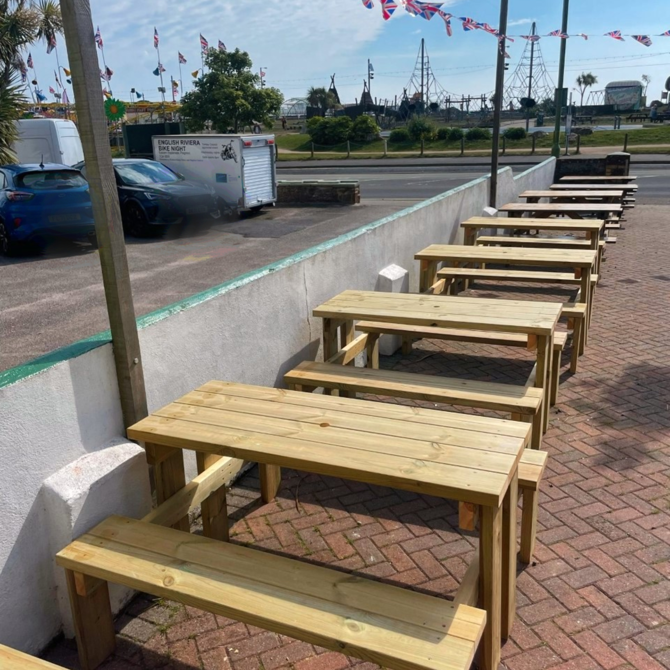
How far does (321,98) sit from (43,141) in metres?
60.4

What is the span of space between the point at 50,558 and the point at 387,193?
19.2m

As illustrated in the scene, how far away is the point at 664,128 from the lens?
3916 cm

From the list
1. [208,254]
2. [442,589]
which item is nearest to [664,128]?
[208,254]

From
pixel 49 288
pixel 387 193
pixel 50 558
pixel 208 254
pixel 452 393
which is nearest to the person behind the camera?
pixel 50 558

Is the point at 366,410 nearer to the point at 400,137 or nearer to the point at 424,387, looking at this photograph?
the point at 424,387

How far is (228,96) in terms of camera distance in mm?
37531

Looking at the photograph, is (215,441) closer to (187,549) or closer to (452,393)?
(187,549)

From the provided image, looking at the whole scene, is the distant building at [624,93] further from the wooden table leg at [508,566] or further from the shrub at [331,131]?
the wooden table leg at [508,566]

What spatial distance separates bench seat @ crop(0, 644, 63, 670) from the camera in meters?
2.02

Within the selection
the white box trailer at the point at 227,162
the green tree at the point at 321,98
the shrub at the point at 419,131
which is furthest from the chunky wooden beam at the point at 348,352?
the green tree at the point at 321,98

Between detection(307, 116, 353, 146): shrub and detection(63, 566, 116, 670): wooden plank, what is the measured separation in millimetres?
45375

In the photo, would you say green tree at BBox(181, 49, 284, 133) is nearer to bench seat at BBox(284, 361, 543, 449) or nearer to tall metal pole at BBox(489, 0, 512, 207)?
tall metal pole at BBox(489, 0, 512, 207)

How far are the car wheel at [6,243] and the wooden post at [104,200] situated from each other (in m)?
9.60

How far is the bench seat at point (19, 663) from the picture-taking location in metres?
2.02
